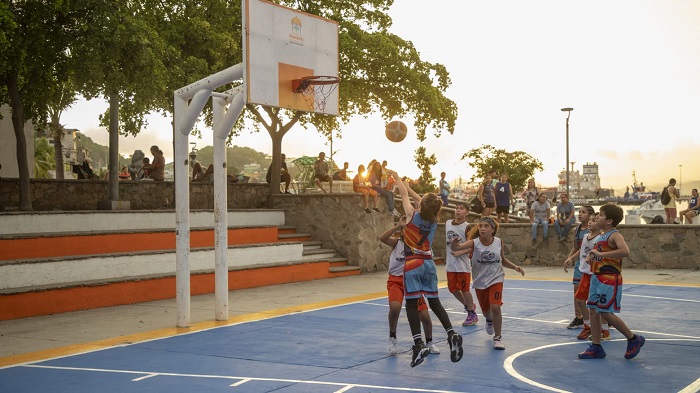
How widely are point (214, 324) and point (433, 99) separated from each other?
56.9 ft

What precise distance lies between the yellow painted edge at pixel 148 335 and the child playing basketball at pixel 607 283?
5.74 metres

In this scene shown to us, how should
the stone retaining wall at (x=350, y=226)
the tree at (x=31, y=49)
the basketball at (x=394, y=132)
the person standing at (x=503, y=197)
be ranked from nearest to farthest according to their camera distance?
the tree at (x=31, y=49)
the basketball at (x=394, y=132)
the stone retaining wall at (x=350, y=226)
the person standing at (x=503, y=197)

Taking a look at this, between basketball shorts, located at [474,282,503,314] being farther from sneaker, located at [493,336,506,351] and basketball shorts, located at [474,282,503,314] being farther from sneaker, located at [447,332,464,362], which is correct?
sneaker, located at [447,332,464,362]

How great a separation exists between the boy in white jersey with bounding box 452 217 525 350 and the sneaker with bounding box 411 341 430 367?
5.44 feet

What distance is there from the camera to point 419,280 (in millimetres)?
8680

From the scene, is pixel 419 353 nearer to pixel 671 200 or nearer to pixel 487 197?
pixel 487 197

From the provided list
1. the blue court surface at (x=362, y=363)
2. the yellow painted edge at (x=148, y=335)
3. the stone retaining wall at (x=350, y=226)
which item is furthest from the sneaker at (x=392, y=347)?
the stone retaining wall at (x=350, y=226)

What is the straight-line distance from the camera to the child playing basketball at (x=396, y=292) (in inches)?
351

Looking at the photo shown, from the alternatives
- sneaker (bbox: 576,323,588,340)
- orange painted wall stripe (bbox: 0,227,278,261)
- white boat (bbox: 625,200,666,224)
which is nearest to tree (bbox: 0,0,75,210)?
orange painted wall stripe (bbox: 0,227,278,261)

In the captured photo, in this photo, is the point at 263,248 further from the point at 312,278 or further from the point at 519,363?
the point at 519,363

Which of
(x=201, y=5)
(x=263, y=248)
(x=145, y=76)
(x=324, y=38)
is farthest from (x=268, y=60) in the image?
(x=201, y=5)

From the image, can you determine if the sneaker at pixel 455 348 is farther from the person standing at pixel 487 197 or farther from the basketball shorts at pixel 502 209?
Result: the basketball shorts at pixel 502 209

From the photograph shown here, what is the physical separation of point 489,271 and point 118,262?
8621mm

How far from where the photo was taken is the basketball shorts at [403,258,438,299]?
341 inches
